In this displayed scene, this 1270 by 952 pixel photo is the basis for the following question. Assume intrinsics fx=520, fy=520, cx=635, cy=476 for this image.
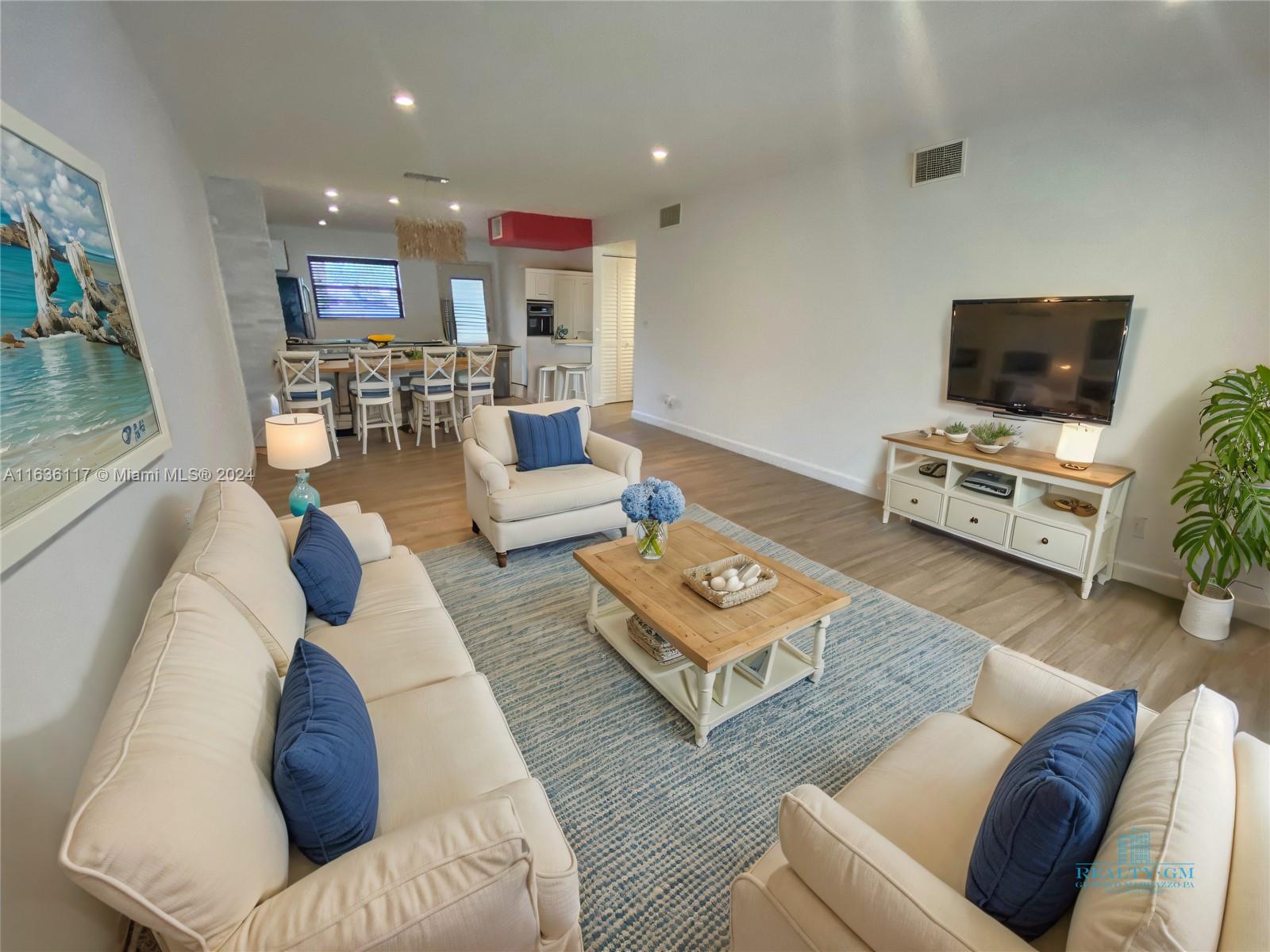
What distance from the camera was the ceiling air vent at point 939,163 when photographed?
11.3 feet

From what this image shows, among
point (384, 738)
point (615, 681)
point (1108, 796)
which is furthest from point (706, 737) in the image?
point (1108, 796)

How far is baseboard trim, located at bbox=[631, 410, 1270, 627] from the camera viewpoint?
8.78 feet

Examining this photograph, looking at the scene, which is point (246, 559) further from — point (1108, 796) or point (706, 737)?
point (1108, 796)

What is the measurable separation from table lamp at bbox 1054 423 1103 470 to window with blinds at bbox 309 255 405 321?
9855 mm

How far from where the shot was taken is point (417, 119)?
3.50 m

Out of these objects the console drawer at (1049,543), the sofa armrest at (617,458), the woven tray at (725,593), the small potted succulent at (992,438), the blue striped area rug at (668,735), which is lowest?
the blue striped area rug at (668,735)

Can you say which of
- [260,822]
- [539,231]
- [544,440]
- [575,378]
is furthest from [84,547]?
[575,378]

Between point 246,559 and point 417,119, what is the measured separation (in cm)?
333

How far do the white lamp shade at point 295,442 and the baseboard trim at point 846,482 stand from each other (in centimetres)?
392

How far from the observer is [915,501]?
3674 millimetres

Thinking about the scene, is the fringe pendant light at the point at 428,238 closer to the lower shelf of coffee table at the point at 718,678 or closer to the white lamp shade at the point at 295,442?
the white lamp shade at the point at 295,442

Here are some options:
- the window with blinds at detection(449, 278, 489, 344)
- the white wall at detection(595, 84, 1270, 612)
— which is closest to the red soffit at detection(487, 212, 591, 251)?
the white wall at detection(595, 84, 1270, 612)

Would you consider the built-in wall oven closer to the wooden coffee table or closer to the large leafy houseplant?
the wooden coffee table

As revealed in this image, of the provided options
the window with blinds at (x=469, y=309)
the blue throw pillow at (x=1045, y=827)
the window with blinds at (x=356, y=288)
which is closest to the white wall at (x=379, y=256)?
the window with blinds at (x=356, y=288)
